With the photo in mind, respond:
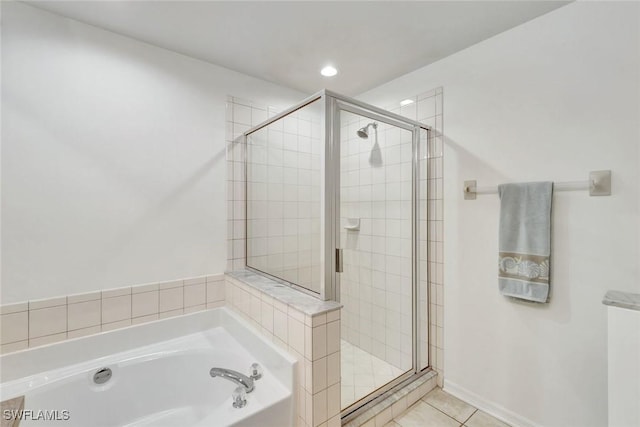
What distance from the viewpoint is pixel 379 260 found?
6.84 feet

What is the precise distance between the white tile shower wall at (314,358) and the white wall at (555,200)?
984 millimetres

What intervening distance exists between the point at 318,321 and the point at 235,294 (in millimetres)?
910

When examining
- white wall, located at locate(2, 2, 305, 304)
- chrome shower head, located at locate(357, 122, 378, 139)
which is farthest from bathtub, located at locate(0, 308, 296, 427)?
chrome shower head, located at locate(357, 122, 378, 139)

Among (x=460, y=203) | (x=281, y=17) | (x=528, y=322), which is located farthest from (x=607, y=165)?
(x=281, y=17)

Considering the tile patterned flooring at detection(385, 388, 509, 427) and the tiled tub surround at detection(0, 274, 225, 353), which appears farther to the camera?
the tile patterned flooring at detection(385, 388, 509, 427)

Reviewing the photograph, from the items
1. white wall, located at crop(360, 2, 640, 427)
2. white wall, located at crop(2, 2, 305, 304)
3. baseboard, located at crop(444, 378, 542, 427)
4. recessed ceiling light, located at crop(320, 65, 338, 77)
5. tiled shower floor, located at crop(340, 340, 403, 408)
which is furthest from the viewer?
recessed ceiling light, located at crop(320, 65, 338, 77)

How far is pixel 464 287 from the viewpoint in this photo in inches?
73.6

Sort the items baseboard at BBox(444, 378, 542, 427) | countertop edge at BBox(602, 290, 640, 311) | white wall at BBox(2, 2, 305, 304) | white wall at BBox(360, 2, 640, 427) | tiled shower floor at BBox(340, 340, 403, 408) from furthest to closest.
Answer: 1. tiled shower floor at BBox(340, 340, 403, 408)
2. baseboard at BBox(444, 378, 542, 427)
3. white wall at BBox(2, 2, 305, 304)
4. white wall at BBox(360, 2, 640, 427)
5. countertop edge at BBox(602, 290, 640, 311)

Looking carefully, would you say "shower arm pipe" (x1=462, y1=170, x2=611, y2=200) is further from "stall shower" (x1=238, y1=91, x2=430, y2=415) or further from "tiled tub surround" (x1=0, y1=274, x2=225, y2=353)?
"tiled tub surround" (x1=0, y1=274, x2=225, y2=353)

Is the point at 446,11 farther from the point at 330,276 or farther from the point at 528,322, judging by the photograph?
the point at 528,322

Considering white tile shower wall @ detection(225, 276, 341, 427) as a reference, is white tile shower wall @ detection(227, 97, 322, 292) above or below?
above

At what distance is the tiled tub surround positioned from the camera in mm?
1488

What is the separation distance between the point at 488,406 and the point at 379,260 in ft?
3.63

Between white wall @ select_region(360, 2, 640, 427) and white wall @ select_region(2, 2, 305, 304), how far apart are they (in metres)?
1.76
